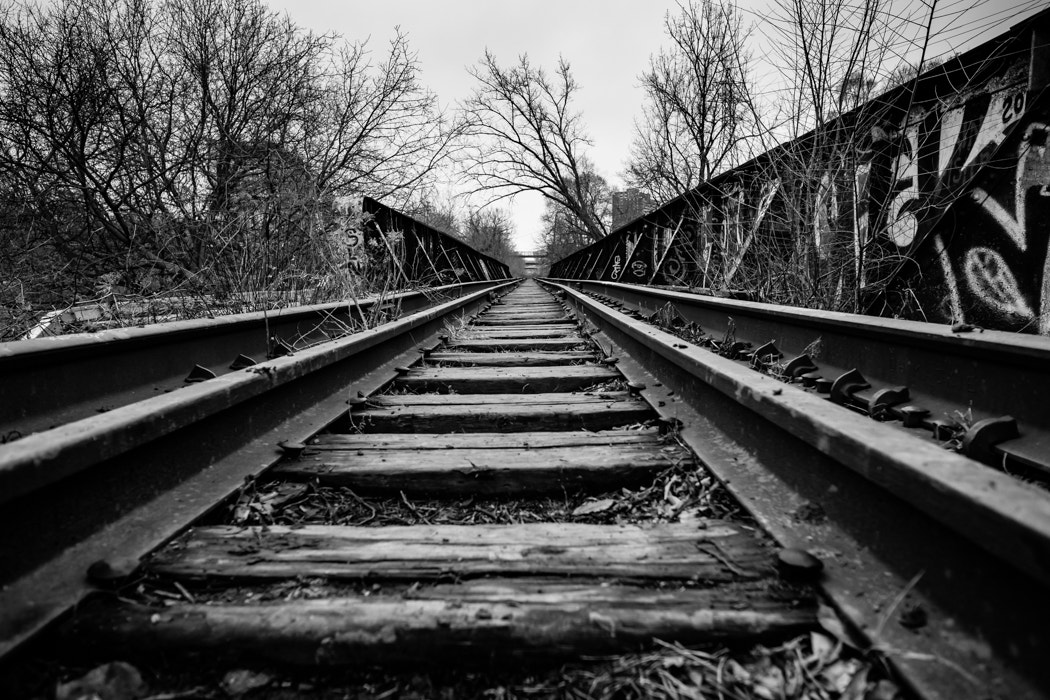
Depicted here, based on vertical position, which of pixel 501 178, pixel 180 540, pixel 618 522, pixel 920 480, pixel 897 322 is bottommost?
pixel 618 522

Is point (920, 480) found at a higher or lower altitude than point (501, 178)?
lower

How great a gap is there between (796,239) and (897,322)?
7.53ft

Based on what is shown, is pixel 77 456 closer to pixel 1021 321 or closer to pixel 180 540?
pixel 180 540

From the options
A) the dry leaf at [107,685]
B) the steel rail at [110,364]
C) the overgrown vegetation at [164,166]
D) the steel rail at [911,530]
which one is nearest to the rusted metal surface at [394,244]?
the overgrown vegetation at [164,166]

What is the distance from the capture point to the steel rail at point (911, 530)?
0.74m

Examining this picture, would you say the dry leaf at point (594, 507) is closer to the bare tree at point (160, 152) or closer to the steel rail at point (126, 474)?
the steel rail at point (126, 474)

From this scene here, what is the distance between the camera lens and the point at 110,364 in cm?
200

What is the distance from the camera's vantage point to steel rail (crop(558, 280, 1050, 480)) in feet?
4.66

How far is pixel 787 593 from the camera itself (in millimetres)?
1050

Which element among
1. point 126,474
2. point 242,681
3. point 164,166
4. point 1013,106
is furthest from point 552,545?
point 164,166

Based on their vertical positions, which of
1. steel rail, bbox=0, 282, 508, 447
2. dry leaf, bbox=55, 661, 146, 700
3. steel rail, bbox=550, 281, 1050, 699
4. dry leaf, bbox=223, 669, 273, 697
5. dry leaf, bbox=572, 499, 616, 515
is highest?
steel rail, bbox=0, 282, 508, 447

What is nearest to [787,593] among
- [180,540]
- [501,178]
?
[180,540]

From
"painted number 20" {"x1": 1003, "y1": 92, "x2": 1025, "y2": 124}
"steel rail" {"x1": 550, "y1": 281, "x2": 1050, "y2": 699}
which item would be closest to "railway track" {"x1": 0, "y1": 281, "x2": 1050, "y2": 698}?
"steel rail" {"x1": 550, "y1": 281, "x2": 1050, "y2": 699}

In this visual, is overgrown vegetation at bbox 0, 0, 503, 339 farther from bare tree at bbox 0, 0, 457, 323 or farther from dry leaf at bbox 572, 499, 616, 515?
dry leaf at bbox 572, 499, 616, 515
